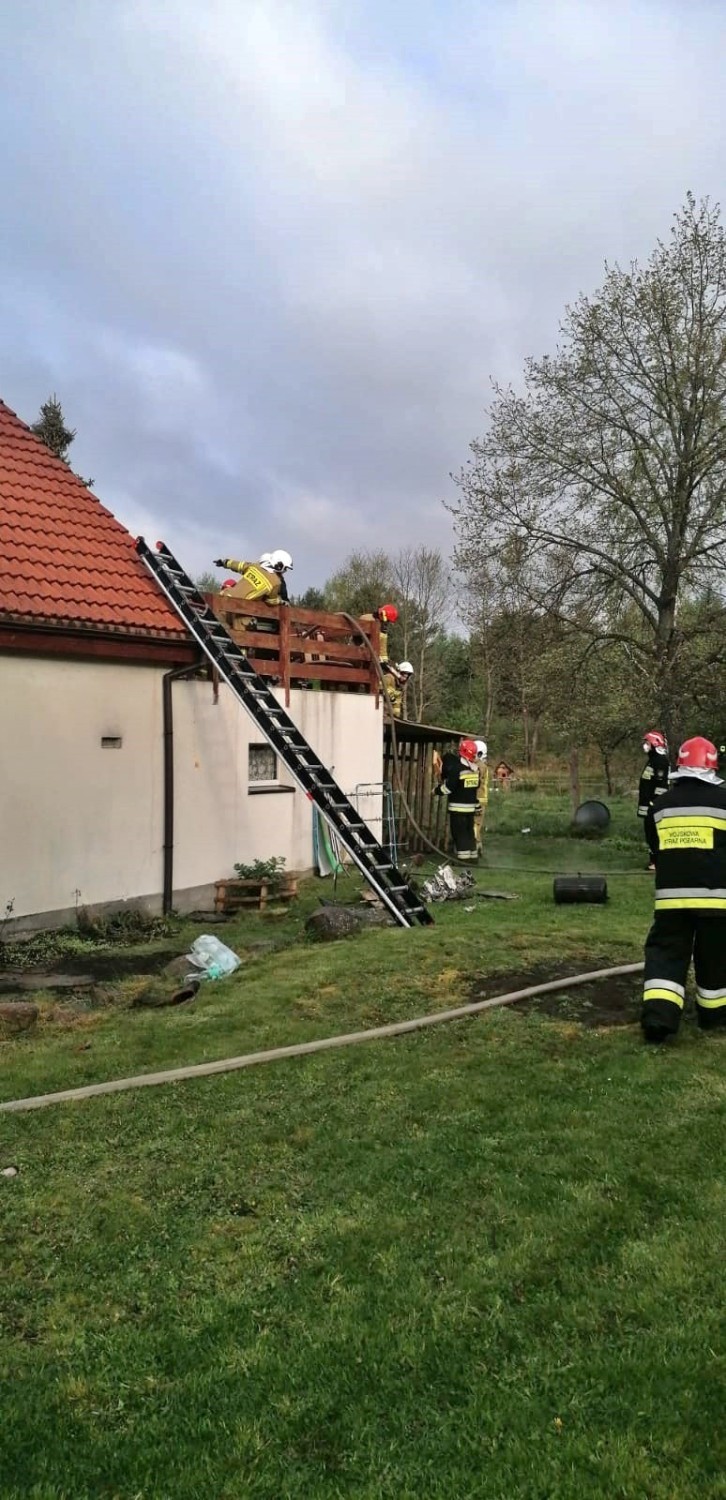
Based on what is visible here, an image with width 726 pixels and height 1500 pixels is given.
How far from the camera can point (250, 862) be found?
11.0 metres

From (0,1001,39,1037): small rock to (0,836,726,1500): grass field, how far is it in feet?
1.24

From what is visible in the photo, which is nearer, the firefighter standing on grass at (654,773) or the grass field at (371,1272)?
the grass field at (371,1272)

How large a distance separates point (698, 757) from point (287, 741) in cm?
477

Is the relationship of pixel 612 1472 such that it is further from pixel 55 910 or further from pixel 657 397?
pixel 657 397

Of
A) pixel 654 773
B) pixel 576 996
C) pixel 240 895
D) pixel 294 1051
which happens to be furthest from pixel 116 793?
pixel 654 773

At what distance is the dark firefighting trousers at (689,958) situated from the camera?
17.3 ft

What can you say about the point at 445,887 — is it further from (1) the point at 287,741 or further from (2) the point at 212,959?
(2) the point at 212,959

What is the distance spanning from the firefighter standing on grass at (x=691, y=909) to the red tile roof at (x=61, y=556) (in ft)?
19.5

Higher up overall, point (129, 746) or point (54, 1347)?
point (129, 746)

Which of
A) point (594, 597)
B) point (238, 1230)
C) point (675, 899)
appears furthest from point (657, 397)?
point (238, 1230)

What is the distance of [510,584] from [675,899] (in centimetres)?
1371

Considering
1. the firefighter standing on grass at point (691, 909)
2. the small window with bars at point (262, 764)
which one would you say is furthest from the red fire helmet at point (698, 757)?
the small window with bars at point (262, 764)

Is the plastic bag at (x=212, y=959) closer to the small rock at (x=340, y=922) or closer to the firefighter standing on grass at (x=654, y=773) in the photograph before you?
the small rock at (x=340, y=922)

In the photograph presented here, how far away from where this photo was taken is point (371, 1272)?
295 centimetres
